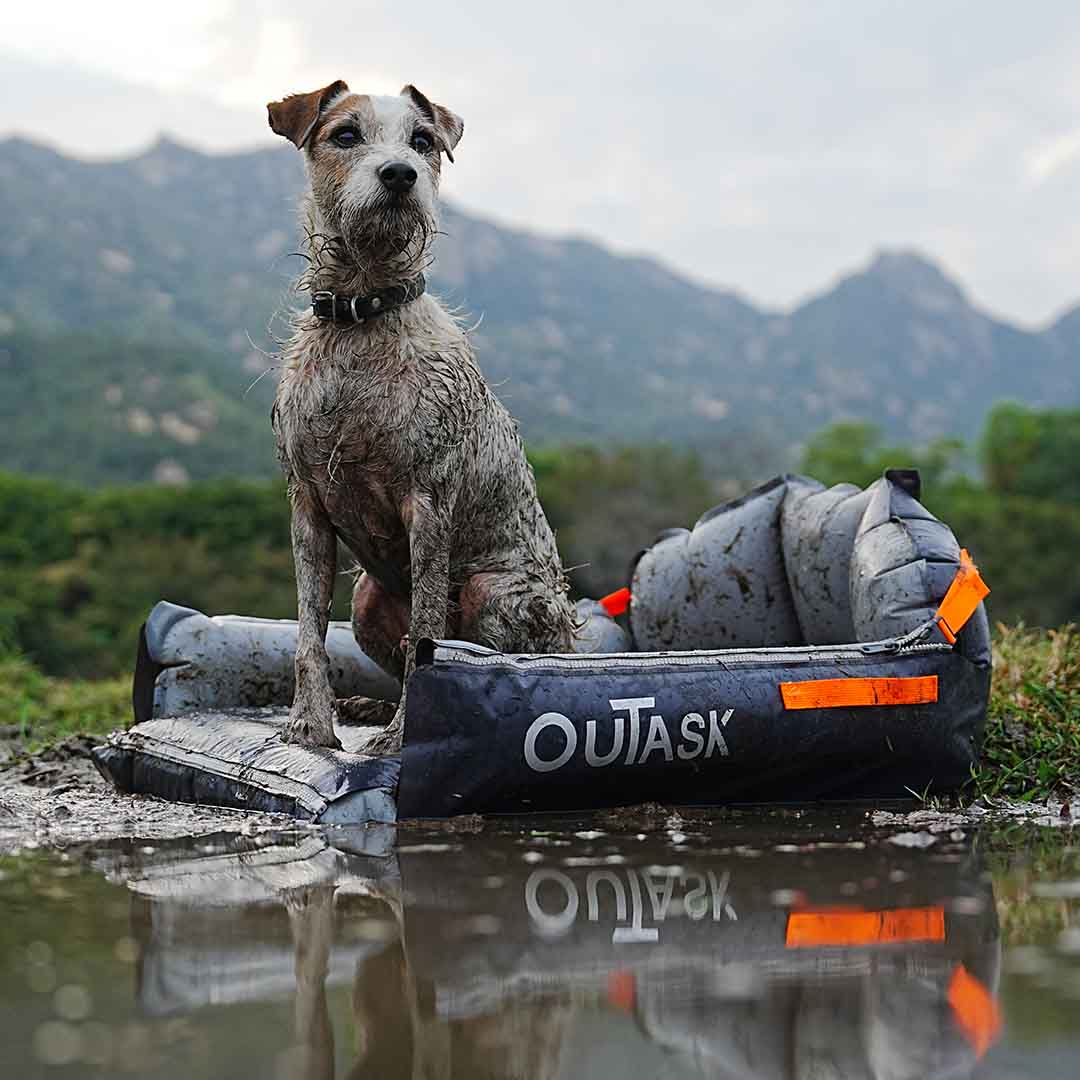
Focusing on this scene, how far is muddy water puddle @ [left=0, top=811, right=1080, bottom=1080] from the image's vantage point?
6.74ft

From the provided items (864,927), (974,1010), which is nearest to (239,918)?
(864,927)

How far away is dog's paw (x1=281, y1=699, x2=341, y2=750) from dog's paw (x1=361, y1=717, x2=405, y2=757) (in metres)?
0.16

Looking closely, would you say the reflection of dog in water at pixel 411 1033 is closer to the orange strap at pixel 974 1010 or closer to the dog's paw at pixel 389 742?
the orange strap at pixel 974 1010

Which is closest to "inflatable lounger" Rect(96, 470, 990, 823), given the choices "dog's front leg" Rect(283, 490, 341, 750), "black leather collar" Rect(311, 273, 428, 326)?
"dog's front leg" Rect(283, 490, 341, 750)

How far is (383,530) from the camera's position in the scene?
475cm

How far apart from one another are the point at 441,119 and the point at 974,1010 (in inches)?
139

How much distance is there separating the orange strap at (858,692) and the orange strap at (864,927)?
1.55 m

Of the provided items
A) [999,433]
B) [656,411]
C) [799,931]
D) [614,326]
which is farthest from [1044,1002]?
[614,326]

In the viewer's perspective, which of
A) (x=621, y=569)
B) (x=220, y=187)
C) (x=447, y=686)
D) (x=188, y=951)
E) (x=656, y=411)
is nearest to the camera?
(x=188, y=951)

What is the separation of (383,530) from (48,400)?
→ 69.1 m

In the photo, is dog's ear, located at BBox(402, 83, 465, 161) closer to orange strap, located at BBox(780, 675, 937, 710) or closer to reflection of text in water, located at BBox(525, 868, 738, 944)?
orange strap, located at BBox(780, 675, 937, 710)

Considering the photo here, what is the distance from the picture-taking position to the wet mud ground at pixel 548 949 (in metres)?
2.06

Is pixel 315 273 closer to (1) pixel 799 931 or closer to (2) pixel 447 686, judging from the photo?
(2) pixel 447 686

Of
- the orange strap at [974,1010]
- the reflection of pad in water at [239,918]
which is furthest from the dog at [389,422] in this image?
the orange strap at [974,1010]
